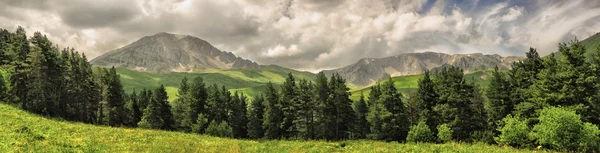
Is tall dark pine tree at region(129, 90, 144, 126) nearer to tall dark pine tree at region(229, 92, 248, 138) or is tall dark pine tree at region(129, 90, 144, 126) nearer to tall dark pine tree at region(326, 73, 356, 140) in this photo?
tall dark pine tree at region(229, 92, 248, 138)

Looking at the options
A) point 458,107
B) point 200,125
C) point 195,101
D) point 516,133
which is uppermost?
point 195,101

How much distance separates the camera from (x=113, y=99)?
236 ft

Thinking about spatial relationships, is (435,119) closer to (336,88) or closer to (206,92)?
(336,88)

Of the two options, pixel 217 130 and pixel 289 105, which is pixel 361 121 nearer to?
pixel 289 105

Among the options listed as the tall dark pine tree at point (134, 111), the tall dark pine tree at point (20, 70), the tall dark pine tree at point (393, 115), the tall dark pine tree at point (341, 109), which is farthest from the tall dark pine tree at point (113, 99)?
the tall dark pine tree at point (393, 115)

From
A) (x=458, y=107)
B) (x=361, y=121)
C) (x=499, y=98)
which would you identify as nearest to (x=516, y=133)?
(x=458, y=107)

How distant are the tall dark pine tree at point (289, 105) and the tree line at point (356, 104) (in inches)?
8.1

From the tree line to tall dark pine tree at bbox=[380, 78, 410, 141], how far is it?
18cm

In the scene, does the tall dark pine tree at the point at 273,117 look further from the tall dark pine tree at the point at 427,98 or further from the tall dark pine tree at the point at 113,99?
the tall dark pine tree at the point at 113,99

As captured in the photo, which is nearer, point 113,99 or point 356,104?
point 356,104

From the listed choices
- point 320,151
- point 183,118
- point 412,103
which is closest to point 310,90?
point 412,103

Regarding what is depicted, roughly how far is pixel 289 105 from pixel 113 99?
41.3 m

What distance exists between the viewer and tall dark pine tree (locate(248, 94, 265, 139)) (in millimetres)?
71938

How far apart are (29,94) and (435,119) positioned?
71.9 meters
